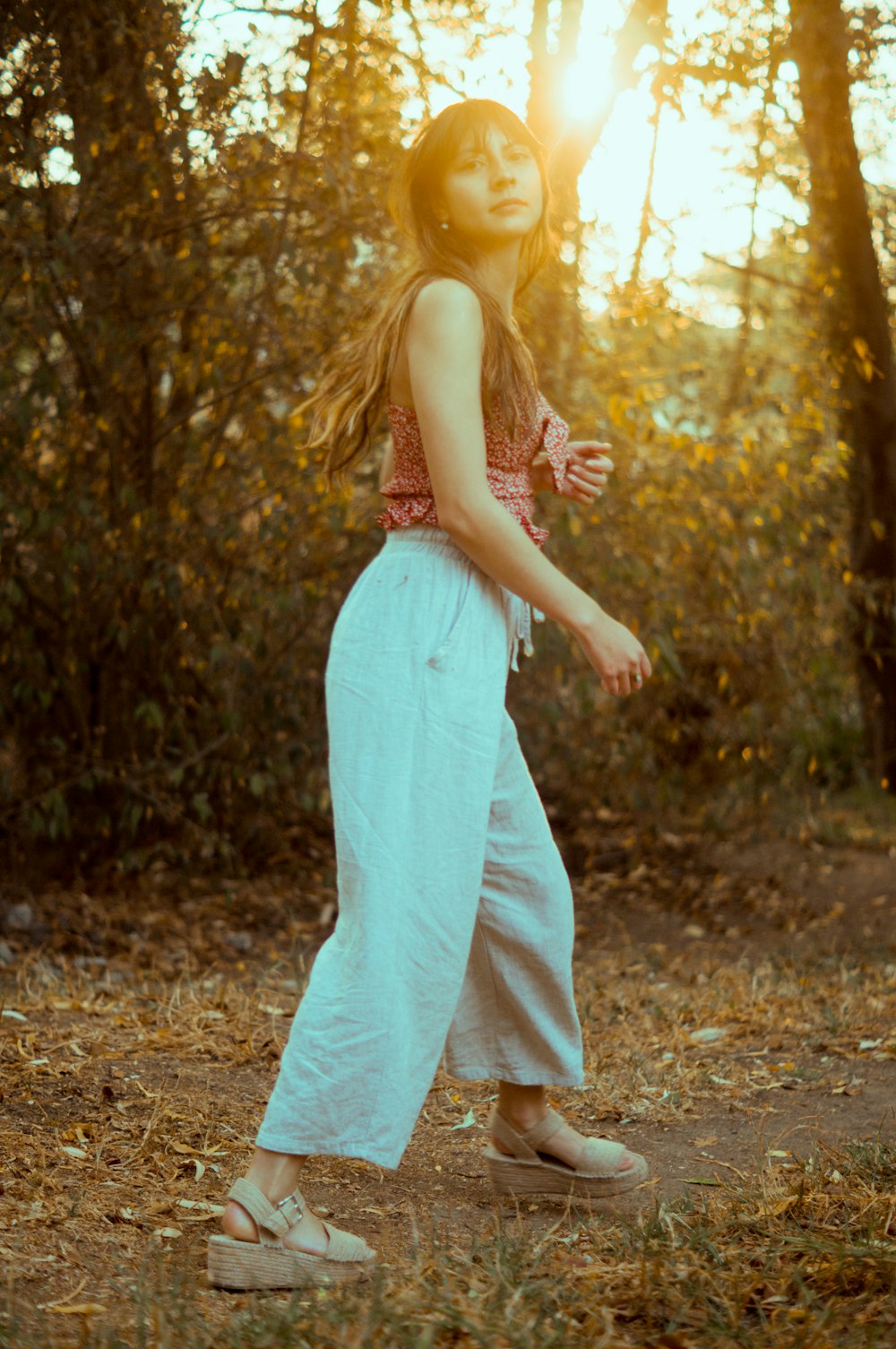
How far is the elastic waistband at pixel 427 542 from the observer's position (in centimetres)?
227

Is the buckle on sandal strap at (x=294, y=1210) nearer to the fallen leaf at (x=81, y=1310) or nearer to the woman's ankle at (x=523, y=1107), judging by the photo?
the fallen leaf at (x=81, y=1310)

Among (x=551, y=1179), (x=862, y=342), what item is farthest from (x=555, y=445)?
(x=862, y=342)

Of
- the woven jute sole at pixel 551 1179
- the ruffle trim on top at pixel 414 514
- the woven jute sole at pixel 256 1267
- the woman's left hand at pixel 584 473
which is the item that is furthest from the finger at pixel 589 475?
the woven jute sole at pixel 256 1267

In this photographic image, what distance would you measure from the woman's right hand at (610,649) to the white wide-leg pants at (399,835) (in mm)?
192

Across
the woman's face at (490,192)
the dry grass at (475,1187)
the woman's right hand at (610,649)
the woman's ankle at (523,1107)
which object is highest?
the woman's face at (490,192)

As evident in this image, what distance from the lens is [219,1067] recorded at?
10.9 ft

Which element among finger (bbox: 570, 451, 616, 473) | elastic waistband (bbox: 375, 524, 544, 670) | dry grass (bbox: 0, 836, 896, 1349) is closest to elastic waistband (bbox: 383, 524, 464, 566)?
elastic waistband (bbox: 375, 524, 544, 670)

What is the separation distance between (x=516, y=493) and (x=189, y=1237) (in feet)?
4.54

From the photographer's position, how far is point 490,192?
229cm

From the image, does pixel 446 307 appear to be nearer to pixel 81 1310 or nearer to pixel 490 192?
Result: pixel 490 192

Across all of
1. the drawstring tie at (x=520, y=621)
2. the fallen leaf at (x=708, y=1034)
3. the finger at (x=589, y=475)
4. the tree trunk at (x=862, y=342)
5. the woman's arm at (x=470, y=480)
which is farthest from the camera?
the tree trunk at (x=862, y=342)

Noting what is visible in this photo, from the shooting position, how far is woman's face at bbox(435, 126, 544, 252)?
7.52 ft

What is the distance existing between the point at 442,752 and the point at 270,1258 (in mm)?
807

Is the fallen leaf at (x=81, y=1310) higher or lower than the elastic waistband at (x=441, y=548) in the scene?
lower
